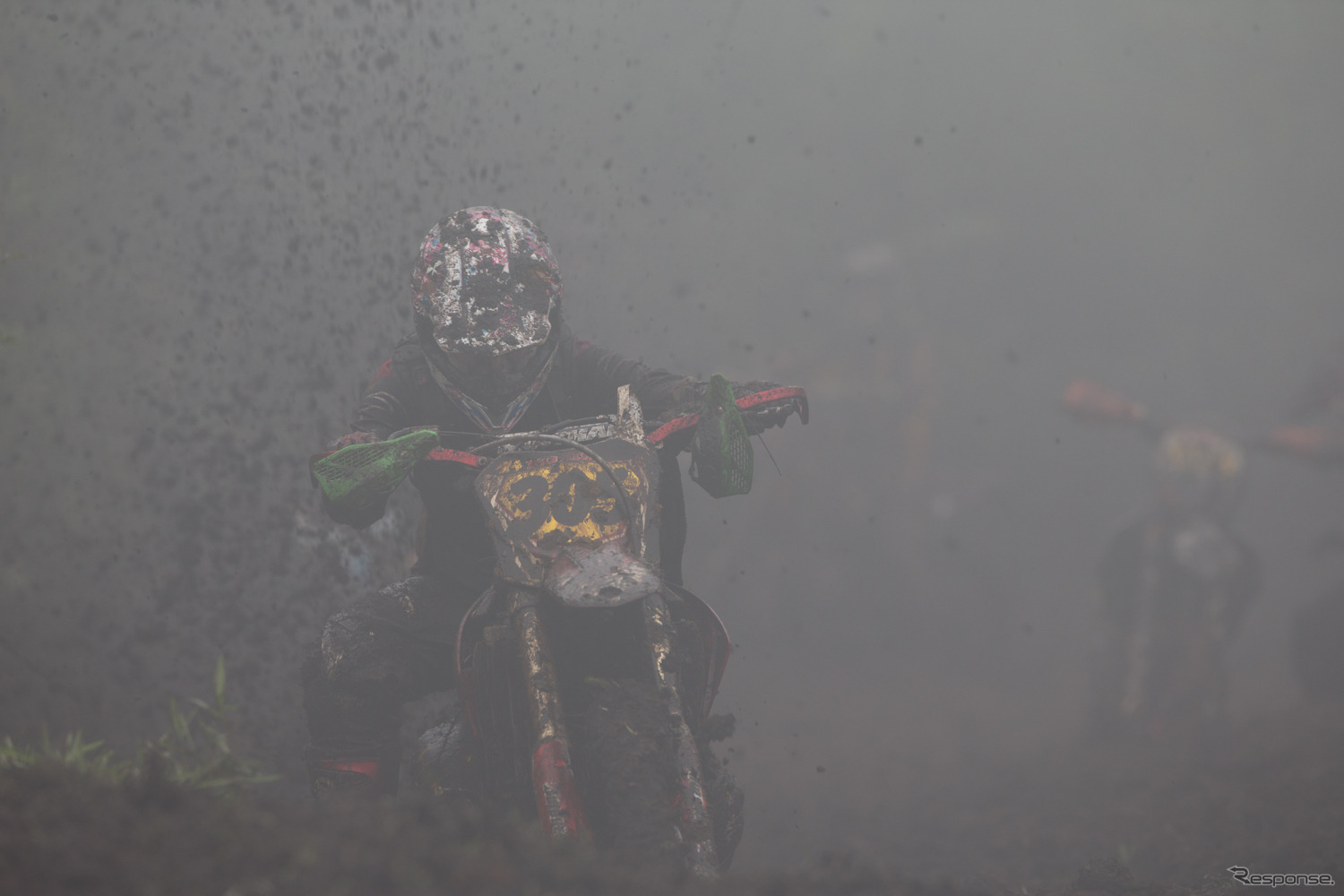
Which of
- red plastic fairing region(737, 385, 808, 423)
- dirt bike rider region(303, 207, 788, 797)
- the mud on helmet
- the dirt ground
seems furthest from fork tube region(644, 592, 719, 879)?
the mud on helmet

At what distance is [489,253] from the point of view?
3.58m

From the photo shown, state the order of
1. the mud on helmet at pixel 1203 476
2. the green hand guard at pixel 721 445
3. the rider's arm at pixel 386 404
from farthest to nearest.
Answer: the mud on helmet at pixel 1203 476, the rider's arm at pixel 386 404, the green hand guard at pixel 721 445

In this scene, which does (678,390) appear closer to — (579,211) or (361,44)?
(361,44)

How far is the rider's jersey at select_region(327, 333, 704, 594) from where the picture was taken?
3484 mm

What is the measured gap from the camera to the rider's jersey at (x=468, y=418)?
348cm

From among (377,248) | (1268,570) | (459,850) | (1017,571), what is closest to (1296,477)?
(1268,570)

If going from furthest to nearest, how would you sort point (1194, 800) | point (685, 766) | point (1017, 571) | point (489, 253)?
point (1017, 571) < point (1194, 800) < point (489, 253) < point (685, 766)

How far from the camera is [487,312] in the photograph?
11.4 ft

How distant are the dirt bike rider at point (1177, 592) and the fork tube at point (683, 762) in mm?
7332

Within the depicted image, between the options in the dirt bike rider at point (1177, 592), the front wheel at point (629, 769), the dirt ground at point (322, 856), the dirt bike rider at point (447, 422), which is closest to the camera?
the dirt ground at point (322, 856)

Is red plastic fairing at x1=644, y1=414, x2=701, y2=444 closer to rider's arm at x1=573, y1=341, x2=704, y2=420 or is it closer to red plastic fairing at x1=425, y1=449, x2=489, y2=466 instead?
rider's arm at x1=573, y1=341, x2=704, y2=420

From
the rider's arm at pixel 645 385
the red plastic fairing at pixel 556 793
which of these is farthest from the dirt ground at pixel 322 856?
the rider's arm at pixel 645 385

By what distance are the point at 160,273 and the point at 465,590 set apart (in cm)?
444

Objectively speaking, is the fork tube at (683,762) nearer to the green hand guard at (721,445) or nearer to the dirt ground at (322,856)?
the dirt ground at (322,856)
